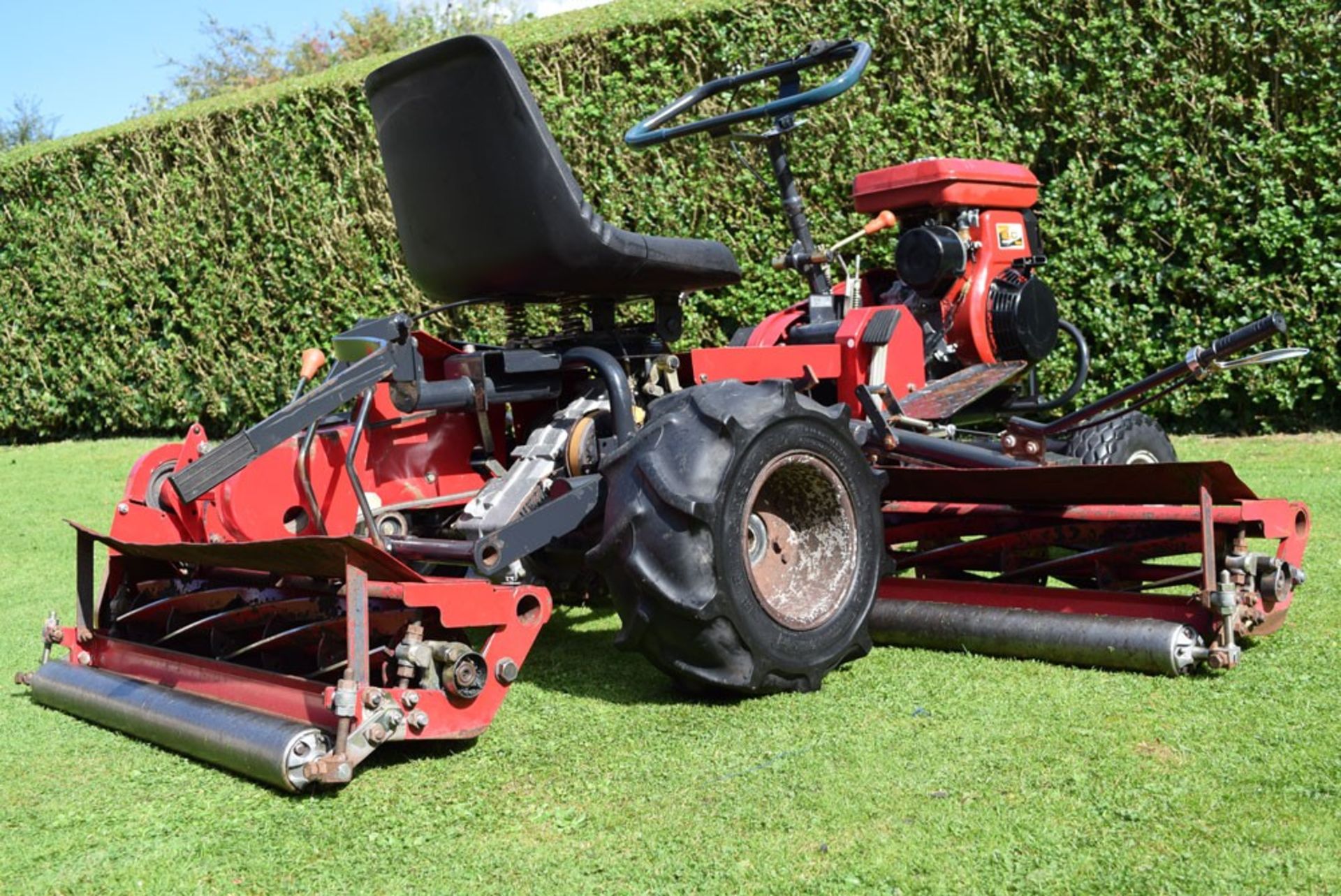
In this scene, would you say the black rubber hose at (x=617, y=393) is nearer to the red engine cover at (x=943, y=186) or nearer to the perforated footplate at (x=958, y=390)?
the perforated footplate at (x=958, y=390)

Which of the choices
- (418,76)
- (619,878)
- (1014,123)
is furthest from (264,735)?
(1014,123)

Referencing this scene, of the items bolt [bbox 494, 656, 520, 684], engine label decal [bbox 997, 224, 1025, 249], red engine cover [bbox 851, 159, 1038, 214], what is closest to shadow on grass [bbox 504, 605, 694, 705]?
bolt [bbox 494, 656, 520, 684]

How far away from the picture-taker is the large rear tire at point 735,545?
3631 mm

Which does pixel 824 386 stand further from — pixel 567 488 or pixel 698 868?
pixel 698 868

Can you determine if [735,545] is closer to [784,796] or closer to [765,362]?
[784,796]

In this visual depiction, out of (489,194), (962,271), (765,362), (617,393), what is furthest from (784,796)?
(962,271)

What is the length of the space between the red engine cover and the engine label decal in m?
0.08

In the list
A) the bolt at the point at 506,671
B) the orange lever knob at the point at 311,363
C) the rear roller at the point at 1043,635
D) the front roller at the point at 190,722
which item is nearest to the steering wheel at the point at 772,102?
the orange lever knob at the point at 311,363

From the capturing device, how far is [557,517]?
12.5ft

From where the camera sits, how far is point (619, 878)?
2699mm

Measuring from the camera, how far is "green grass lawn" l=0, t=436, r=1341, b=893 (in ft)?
8.77

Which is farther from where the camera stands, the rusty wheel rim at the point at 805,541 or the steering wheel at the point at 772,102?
the steering wheel at the point at 772,102

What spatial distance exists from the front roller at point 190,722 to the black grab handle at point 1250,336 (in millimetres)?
2700

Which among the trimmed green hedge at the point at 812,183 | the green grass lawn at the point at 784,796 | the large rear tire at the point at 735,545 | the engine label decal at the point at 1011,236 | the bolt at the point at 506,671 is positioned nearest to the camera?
the green grass lawn at the point at 784,796
